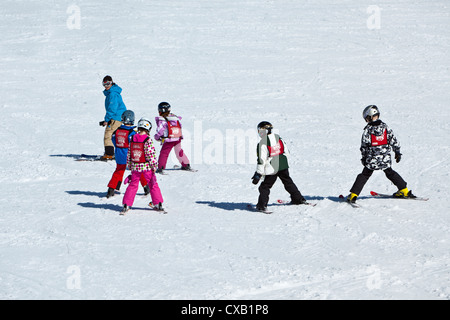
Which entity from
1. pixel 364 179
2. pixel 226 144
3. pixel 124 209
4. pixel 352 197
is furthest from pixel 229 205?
pixel 226 144

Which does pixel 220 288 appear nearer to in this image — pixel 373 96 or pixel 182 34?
pixel 373 96

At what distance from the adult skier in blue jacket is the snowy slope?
40 cm

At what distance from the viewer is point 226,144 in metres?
13.5

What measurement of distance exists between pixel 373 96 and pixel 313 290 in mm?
11651

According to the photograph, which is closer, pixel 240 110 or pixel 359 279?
pixel 359 279

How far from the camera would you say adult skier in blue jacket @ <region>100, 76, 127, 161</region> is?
11898mm

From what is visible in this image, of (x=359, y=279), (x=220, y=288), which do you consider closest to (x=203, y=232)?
(x=220, y=288)

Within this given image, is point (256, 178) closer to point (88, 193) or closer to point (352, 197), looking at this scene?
point (352, 197)

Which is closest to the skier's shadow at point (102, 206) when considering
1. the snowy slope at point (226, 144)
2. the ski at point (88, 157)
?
the snowy slope at point (226, 144)

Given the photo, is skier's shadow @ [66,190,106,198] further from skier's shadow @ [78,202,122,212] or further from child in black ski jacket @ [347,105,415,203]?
child in black ski jacket @ [347,105,415,203]

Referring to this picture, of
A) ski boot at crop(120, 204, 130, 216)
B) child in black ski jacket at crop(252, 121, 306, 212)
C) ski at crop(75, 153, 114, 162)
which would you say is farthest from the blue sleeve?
child in black ski jacket at crop(252, 121, 306, 212)

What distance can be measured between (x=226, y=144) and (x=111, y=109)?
2840mm

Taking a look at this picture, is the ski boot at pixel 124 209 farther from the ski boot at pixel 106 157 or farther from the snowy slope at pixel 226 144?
the ski boot at pixel 106 157

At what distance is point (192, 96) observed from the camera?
56.4 feet
